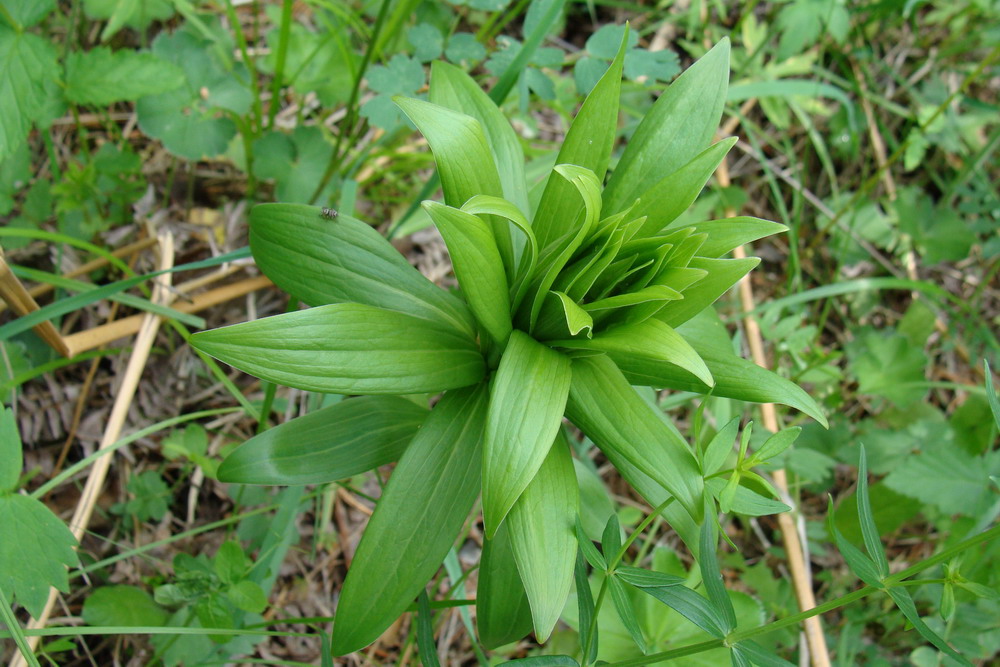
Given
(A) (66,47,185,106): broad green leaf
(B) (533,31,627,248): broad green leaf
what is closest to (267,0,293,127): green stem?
(A) (66,47,185,106): broad green leaf

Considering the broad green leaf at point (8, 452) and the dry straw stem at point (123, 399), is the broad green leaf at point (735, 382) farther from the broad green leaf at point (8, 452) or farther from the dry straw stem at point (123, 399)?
the dry straw stem at point (123, 399)

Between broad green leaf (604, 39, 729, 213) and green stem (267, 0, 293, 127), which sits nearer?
broad green leaf (604, 39, 729, 213)

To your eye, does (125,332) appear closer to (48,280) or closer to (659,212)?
(48,280)

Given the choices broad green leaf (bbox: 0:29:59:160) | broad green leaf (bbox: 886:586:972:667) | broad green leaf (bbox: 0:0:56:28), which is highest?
broad green leaf (bbox: 0:0:56:28)

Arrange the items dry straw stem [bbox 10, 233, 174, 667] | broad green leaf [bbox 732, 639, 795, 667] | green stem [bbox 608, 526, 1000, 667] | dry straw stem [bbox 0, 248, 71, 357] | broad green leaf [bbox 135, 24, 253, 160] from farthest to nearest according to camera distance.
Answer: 1. broad green leaf [bbox 135, 24, 253, 160]
2. dry straw stem [bbox 10, 233, 174, 667]
3. dry straw stem [bbox 0, 248, 71, 357]
4. broad green leaf [bbox 732, 639, 795, 667]
5. green stem [bbox 608, 526, 1000, 667]

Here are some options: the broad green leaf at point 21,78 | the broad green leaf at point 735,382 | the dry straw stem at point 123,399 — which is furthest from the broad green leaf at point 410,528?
the broad green leaf at point 21,78

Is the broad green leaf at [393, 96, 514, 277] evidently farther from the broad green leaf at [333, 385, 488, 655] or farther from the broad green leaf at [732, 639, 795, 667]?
the broad green leaf at [732, 639, 795, 667]

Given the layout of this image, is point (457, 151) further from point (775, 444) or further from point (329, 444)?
point (775, 444)
